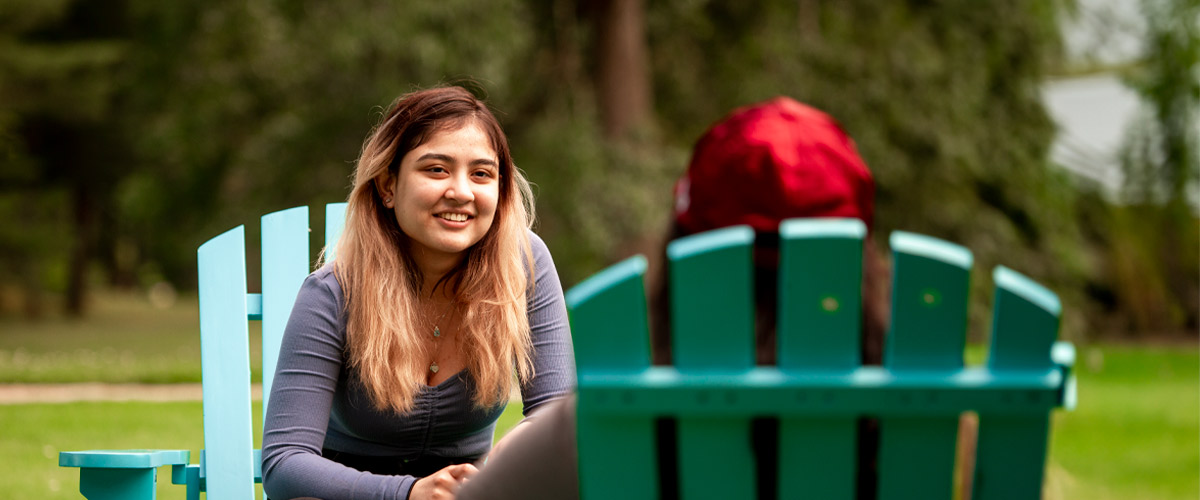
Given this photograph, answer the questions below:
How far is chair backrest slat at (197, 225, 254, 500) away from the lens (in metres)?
2.66

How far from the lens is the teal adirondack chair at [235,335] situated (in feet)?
8.73

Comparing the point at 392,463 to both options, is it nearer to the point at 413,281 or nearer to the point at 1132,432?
the point at 413,281

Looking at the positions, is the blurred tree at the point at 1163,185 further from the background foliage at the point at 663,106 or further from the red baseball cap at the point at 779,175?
the red baseball cap at the point at 779,175

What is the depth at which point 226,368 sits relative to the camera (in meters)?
2.73

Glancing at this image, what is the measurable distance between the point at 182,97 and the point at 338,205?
10275 millimetres

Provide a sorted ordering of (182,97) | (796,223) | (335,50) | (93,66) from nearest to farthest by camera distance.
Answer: (796,223), (335,50), (182,97), (93,66)

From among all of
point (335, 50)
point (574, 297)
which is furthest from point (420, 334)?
point (335, 50)

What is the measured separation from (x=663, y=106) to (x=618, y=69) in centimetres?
163

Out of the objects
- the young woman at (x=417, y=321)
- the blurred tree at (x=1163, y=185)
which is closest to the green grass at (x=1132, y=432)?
the young woman at (x=417, y=321)

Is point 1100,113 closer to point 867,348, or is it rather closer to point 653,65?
point 653,65

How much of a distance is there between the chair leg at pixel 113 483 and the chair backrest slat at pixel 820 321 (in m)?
1.76

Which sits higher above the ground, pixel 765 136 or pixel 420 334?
pixel 765 136

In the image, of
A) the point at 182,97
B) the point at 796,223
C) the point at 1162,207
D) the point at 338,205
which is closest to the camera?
the point at 796,223

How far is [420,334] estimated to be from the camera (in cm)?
215
